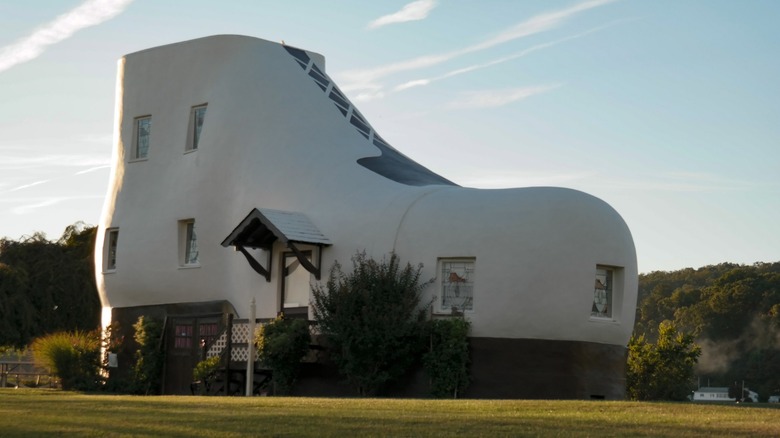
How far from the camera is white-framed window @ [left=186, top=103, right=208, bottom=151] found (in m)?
32.2

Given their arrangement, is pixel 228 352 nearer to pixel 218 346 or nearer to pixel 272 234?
pixel 218 346

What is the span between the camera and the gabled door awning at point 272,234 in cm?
2739

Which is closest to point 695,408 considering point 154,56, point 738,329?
point 154,56

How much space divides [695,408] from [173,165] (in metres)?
18.3

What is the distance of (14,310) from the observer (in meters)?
40.2

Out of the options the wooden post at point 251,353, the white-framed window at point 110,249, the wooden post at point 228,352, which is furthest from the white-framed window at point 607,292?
the white-framed window at point 110,249

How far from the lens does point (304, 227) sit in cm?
2803

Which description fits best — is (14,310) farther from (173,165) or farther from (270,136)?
(270,136)

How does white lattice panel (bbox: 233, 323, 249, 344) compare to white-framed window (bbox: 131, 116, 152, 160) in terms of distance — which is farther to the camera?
white-framed window (bbox: 131, 116, 152, 160)

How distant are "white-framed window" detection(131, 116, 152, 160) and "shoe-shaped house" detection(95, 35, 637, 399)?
0.05 m

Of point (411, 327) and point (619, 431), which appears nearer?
point (619, 431)

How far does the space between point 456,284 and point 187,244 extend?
356 inches

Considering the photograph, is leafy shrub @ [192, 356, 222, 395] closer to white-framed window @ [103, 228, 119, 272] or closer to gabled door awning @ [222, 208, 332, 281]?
gabled door awning @ [222, 208, 332, 281]

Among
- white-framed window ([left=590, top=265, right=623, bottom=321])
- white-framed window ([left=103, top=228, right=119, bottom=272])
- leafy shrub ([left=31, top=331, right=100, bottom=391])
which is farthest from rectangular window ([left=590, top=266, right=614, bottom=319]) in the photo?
white-framed window ([left=103, top=228, right=119, bottom=272])
